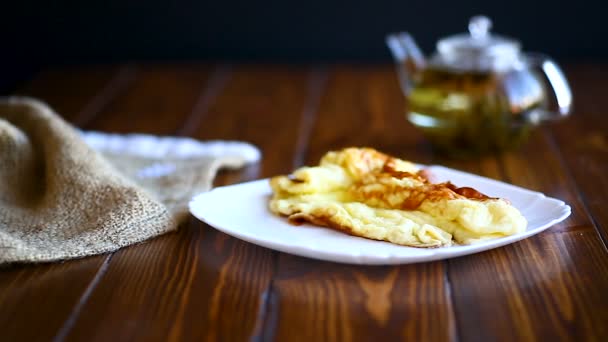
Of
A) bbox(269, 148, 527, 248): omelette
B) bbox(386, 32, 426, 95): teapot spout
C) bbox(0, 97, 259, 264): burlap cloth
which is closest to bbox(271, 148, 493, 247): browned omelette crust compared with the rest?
bbox(269, 148, 527, 248): omelette

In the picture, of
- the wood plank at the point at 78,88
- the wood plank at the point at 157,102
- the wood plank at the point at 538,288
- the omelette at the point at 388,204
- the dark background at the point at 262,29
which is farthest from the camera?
the dark background at the point at 262,29

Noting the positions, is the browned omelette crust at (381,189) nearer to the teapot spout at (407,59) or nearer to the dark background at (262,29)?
the teapot spout at (407,59)

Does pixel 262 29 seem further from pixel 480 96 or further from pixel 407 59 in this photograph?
pixel 480 96

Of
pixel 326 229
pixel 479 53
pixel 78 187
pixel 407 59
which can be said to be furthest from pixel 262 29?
pixel 326 229

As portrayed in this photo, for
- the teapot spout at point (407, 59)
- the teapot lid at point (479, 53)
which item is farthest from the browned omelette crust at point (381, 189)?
the teapot spout at point (407, 59)

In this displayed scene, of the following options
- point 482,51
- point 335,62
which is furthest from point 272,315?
point 335,62

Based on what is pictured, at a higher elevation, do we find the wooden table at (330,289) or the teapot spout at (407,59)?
the teapot spout at (407,59)
